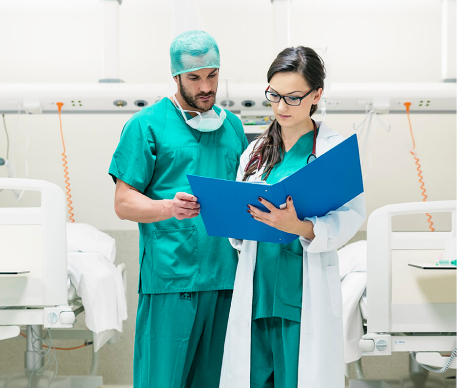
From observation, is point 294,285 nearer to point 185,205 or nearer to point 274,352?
point 274,352

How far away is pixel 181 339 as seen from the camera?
172cm

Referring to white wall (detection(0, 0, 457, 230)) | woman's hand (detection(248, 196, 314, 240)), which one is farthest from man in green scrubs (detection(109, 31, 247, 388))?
white wall (detection(0, 0, 457, 230))

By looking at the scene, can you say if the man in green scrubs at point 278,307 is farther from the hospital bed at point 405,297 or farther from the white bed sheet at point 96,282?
the white bed sheet at point 96,282

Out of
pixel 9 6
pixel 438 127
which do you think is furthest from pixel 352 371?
pixel 9 6

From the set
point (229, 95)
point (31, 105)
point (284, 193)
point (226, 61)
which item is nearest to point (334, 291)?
point (284, 193)

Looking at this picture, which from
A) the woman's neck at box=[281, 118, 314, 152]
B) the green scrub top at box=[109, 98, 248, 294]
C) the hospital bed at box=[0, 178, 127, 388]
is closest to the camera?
the woman's neck at box=[281, 118, 314, 152]

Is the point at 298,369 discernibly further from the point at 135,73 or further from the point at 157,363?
the point at 135,73

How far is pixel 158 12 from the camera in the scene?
399 centimetres

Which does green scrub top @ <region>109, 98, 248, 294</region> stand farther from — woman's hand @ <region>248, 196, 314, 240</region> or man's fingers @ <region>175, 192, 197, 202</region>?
woman's hand @ <region>248, 196, 314, 240</region>

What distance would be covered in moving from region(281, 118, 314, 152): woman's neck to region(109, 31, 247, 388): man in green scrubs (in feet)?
0.91

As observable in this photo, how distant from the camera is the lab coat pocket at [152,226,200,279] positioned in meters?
1.76

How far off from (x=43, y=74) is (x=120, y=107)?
0.95 meters

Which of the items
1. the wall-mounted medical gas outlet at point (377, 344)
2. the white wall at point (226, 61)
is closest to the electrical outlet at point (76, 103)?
the white wall at point (226, 61)

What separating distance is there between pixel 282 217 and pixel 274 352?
0.42 m
